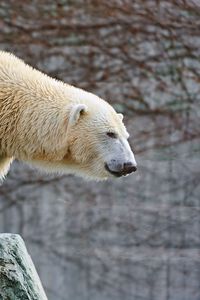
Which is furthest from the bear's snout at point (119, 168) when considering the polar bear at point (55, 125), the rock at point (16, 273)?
the rock at point (16, 273)

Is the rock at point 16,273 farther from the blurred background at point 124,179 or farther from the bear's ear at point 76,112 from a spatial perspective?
the blurred background at point 124,179

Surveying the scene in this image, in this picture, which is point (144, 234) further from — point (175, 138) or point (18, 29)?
point (18, 29)

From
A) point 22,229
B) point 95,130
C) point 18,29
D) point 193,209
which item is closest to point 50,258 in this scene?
point 22,229

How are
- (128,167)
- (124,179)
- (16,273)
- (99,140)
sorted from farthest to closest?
(124,179) → (99,140) → (128,167) → (16,273)

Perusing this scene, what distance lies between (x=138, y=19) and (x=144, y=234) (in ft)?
6.36

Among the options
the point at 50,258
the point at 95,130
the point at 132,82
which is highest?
the point at 95,130

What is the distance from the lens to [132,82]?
33.3ft

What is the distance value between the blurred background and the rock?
502cm

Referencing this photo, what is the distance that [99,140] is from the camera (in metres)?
5.80

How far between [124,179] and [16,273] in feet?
17.3

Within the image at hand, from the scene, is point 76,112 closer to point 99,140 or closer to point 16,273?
point 99,140

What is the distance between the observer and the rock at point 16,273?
4798mm

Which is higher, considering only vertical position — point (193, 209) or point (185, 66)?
point (185, 66)

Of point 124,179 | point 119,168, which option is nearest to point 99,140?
point 119,168
